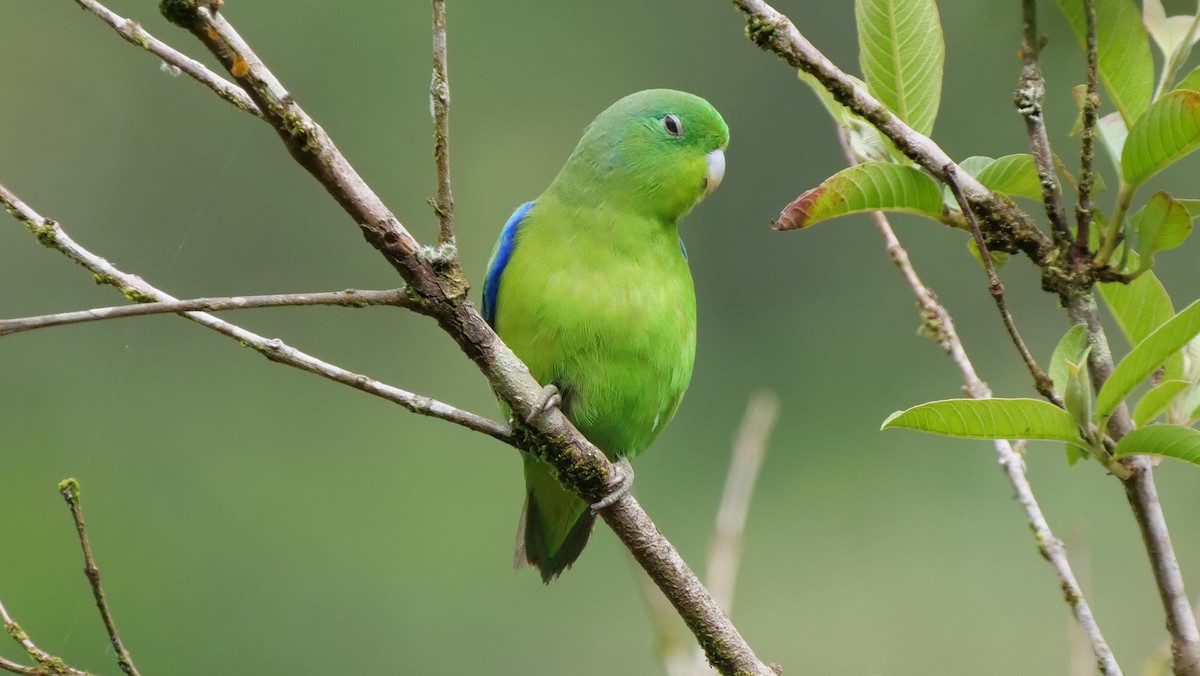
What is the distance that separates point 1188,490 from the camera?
35.8 ft

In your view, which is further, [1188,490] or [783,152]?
[783,152]

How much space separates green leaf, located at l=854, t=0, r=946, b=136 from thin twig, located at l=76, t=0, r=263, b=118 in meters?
1.02

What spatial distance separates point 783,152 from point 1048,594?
5.30 meters

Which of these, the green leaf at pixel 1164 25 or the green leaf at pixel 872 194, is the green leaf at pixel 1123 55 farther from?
the green leaf at pixel 872 194

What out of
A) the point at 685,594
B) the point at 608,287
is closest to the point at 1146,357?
the point at 685,594

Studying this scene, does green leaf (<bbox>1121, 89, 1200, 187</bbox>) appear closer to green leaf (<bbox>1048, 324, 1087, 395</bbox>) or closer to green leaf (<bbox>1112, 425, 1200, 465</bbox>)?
green leaf (<bbox>1048, 324, 1087, 395</bbox>)

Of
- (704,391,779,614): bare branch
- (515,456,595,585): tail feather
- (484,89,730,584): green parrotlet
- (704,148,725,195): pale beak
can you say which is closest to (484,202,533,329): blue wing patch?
(484,89,730,584): green parrotlet

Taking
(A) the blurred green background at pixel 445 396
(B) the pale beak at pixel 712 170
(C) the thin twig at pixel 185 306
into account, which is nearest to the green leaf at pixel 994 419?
(C) the thin twig at pixel 185 306

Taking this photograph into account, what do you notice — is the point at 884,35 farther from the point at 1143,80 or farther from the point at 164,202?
the point at 164,202

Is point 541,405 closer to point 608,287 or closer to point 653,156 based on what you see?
point 608,287

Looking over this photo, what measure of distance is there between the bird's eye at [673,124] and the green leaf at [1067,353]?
68.4 inches

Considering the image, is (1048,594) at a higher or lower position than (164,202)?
lower

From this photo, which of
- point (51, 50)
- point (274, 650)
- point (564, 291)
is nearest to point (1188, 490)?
point (274, 650)

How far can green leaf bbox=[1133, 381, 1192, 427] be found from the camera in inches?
73.8
